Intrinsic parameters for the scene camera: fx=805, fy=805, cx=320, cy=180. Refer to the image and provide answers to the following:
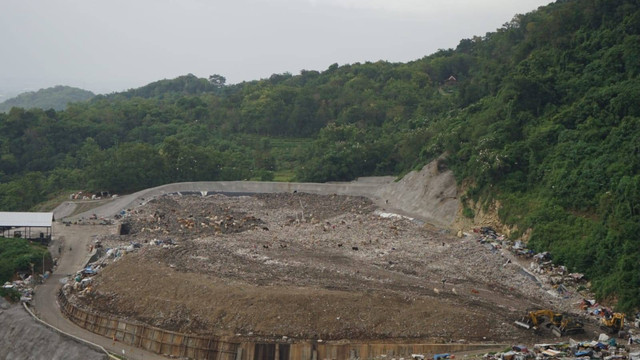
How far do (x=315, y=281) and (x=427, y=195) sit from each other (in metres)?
17.8

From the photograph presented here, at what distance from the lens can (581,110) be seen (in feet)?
149

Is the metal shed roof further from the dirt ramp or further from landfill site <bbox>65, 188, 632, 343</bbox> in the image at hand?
the dirt ramp

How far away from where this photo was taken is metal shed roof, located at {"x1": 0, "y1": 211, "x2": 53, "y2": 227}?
138 ft

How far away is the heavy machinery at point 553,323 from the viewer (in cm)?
2794

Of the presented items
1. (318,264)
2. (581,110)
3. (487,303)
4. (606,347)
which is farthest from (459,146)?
(606,347)

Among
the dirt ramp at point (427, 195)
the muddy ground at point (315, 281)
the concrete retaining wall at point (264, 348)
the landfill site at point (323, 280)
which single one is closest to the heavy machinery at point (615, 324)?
the landfill site at point (323, 280)

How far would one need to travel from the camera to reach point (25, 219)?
42.5 m

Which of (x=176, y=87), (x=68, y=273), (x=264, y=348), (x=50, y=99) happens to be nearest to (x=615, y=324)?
(x=264, y=348)

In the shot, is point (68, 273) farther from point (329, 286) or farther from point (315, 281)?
point (329, 286)

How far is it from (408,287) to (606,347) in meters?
9.33

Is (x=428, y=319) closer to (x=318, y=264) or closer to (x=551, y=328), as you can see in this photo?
(x=551, y=328)

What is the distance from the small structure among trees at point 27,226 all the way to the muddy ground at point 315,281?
2.99 meters

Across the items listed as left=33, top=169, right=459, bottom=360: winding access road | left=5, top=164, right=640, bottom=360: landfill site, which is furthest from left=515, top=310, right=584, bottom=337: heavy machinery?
left=33, top=169, right=459, bottom=360: winding access road

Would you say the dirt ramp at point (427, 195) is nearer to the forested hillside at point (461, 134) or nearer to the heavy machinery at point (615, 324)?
the forested hillside at point (461, 134)
